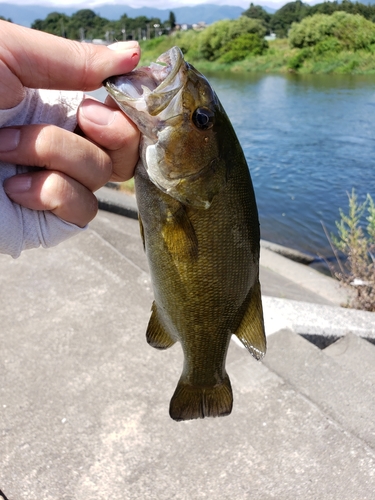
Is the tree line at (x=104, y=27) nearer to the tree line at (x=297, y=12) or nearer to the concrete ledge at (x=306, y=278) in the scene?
the tree line at (x=297, y=12)

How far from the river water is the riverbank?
18.3 feet

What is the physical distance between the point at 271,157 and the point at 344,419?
→ 14.2 metres

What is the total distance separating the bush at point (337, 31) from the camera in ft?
110

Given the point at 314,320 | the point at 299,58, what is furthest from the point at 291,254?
the point at 299,58

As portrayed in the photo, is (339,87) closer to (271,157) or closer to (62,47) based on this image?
(271,157)

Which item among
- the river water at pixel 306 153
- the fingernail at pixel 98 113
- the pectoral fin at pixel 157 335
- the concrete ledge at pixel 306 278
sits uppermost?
the fingernail at pixel 98 113

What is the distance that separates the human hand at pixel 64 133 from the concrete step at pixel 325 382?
236 centimetres

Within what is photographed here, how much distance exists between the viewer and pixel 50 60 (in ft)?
4.96

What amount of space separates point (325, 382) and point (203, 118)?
2.54m

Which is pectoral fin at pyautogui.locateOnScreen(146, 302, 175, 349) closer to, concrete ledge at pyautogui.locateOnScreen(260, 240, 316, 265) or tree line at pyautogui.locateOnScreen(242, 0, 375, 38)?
concrete ledge at pyautogui.locateOnScreen(260, 240, 316, 265)

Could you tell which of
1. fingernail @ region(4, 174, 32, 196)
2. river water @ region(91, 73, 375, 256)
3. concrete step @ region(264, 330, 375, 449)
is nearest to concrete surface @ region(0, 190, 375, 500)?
concrete step @ region(264, 330, 375, 449)

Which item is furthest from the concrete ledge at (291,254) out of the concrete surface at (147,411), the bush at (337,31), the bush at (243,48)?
the bush at (243,48)

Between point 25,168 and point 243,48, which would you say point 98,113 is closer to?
point 25,168

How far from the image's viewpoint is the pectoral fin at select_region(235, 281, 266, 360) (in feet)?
6.35
